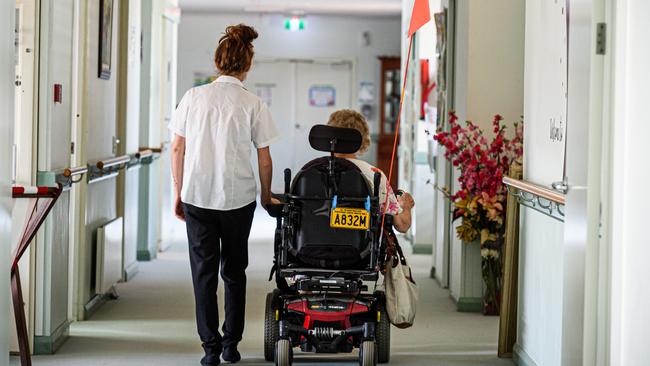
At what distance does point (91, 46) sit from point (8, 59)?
8.07ft

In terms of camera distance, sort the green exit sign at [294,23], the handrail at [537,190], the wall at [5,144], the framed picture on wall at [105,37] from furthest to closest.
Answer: the green exit sign at [294,23] < the framed picture on wall at [105,37] < the handrail at [537,190] < the wall at [5,144]

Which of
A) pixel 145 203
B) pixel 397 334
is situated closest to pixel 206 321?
pixel 397 334

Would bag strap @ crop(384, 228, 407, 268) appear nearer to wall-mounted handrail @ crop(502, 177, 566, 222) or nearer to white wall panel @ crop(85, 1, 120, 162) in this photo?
wall-mounted handrail @ crop(502, 177, 566, 222)

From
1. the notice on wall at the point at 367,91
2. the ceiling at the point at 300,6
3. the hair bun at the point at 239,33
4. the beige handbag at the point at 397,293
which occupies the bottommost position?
the beige handbag at the point at 397,293

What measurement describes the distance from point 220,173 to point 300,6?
32.3 feet

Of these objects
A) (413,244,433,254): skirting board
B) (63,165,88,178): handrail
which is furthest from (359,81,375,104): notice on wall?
(63,165,88,178): handrail

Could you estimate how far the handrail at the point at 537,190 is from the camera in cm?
374

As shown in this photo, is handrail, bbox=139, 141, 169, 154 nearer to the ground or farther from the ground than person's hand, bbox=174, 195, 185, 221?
farther from the ground

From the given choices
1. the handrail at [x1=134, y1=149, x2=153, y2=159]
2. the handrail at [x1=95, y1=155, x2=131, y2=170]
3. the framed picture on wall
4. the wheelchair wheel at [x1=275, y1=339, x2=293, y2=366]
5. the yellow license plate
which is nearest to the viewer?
the yellow license plate

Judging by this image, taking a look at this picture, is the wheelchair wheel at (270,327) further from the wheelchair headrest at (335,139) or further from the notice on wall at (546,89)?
A: the notice on wall at (546,89)

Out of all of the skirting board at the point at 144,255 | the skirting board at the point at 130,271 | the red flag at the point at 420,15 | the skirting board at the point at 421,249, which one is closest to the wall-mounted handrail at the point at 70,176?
the red flag at the point at 420,15

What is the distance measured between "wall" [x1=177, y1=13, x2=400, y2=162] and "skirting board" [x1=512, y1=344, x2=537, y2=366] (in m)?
11.0

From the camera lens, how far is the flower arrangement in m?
5.60

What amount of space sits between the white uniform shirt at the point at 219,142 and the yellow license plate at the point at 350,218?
474 millimetres
